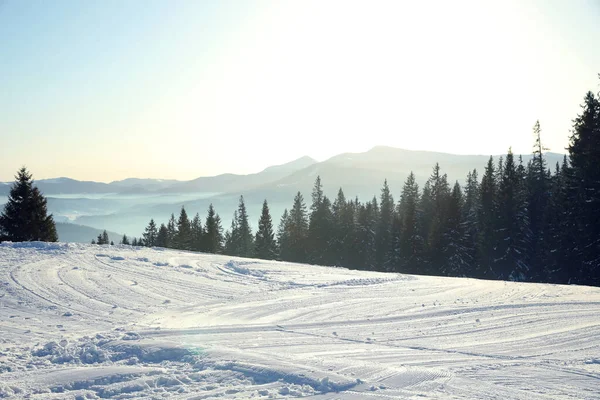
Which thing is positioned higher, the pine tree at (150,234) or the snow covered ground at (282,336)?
the snow covered ground at (282,336)

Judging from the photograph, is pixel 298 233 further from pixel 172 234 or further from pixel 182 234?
pixel 172 234

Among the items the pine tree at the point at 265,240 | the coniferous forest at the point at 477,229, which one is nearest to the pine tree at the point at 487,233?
the coniferous forest at the point at 477,229

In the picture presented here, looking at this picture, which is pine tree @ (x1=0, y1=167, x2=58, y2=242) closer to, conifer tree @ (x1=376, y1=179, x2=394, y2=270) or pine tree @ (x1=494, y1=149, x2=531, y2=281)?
conifer tree @ (x1=376, y1=179, x2=394, y2=270)

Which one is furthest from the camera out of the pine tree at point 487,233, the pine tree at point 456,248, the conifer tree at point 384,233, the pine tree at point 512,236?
the conifer tree at point 384,233

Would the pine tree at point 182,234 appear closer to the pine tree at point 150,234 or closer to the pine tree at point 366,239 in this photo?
the pine tree at point 150,234

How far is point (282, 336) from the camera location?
22.7ft

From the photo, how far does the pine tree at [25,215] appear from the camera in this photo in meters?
26.7

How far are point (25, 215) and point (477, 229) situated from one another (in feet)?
123

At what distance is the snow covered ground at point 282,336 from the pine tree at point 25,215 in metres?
17.6

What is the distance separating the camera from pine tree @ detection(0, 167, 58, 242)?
26.7m

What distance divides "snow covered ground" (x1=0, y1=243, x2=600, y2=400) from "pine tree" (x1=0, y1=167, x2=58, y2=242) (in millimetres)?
17627

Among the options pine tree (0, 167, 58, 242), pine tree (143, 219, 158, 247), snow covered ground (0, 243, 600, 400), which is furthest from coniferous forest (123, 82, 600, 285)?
pine tree (0, 167, 58, 242)

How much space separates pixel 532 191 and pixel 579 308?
3045cm

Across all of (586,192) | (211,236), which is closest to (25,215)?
(211,236)
